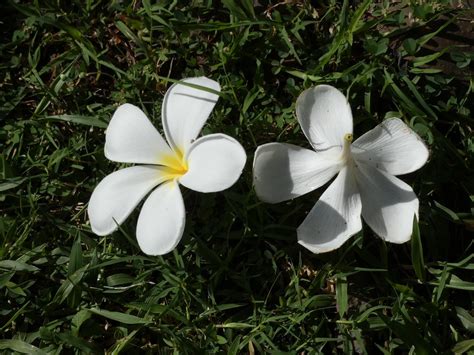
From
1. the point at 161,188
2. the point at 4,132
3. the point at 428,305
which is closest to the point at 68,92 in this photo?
the point at 4,132

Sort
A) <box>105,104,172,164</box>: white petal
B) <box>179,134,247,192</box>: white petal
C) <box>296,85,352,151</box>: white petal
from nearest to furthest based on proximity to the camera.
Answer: <box>179,134,247,192</box>: white petal < <box>296,85,352,151</box>: white petal < <box>105,104,172,164</box>: white petal

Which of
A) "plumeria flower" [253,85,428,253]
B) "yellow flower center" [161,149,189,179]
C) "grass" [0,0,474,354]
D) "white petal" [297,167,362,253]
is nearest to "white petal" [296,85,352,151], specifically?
"plumeria flower" [253,85,428,253]

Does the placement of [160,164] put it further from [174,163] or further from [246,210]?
[246,210]

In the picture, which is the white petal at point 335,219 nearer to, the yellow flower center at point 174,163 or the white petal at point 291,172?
the white petal at point 291,172

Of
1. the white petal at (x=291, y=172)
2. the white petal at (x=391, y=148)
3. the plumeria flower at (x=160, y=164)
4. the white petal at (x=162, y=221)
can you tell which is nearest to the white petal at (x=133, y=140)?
the plumeria flower at (x=160, y=164)

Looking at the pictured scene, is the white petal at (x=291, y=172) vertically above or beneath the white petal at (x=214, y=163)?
beneath

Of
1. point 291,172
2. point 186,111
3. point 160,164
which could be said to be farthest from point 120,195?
point 291,172

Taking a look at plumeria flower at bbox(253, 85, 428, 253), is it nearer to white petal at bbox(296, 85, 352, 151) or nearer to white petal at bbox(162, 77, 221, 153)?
white petal at bbox(296, 85, 352, 151)
